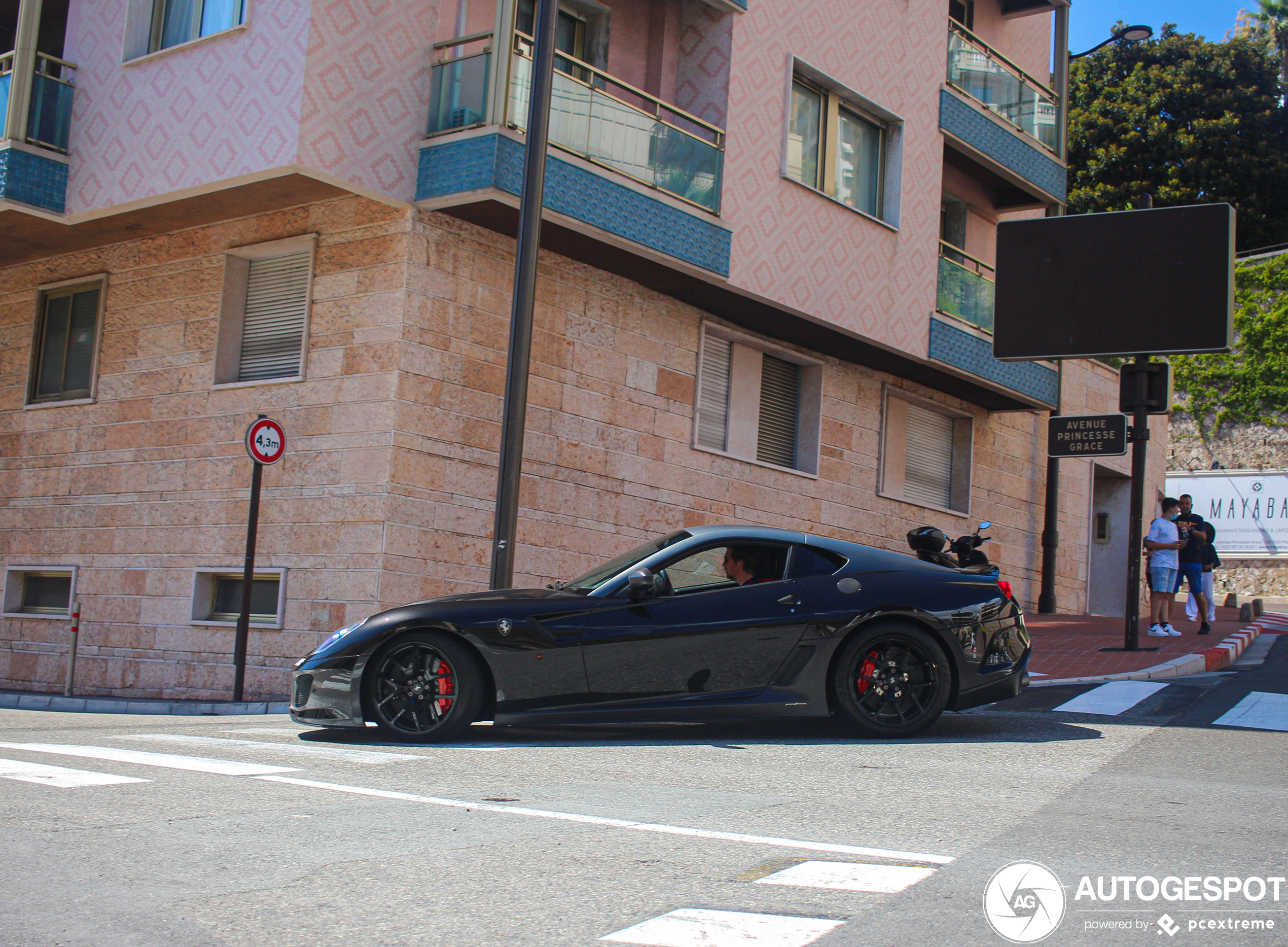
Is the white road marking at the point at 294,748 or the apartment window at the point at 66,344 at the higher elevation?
the apartment window at the point at 66,344

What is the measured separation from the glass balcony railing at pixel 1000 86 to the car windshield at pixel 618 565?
42.8ft

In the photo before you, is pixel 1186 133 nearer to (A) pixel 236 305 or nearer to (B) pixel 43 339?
(A) pixel 236 305

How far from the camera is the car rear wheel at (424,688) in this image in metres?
7.57

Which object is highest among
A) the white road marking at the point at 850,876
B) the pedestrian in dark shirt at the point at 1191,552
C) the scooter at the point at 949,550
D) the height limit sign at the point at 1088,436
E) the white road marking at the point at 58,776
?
the height limit sign at the point at 1088,436

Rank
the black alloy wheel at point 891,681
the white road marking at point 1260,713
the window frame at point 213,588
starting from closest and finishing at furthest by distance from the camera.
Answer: the black alloy wheel at point 891,681, the white road marking at point 1260,713, the window frame at point 213,588

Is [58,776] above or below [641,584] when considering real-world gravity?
below

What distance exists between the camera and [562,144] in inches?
516

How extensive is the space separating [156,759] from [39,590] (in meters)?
9.90

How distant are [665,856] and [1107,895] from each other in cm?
142

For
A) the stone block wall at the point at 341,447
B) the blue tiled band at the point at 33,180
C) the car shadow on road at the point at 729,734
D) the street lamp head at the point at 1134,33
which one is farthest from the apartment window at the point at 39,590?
the street lamp head at the point at 1134,33

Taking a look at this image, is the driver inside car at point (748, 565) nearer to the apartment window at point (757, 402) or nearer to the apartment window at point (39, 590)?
the apartment window at point (757, 402)

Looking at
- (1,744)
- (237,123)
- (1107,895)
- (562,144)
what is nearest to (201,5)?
(237,123)

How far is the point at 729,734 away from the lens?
26.9 ft

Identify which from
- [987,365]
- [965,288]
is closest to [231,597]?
[965,288]
